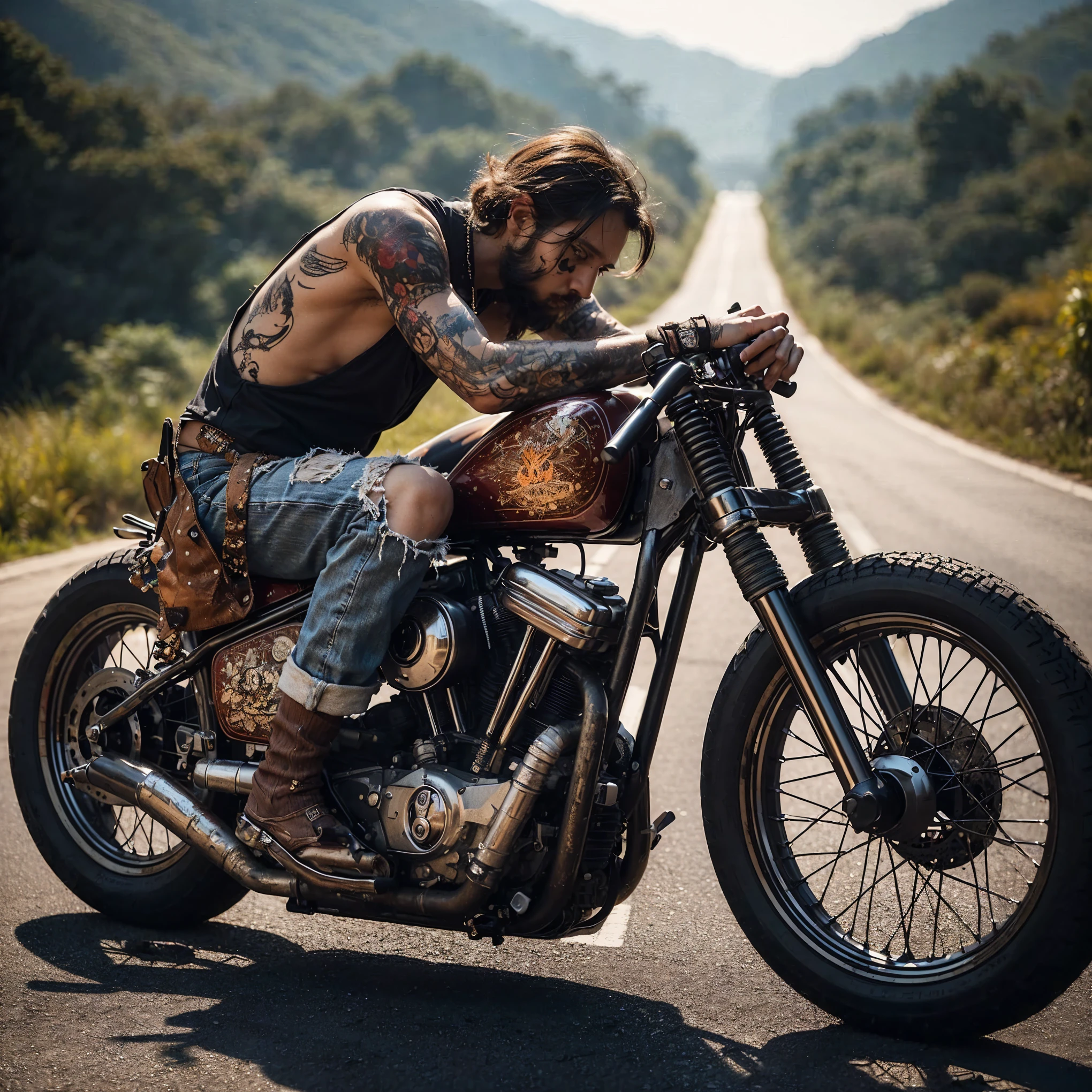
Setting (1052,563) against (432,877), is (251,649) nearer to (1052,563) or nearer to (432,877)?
(432,877)

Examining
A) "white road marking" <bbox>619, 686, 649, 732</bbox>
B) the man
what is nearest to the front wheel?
the man

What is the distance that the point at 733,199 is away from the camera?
138 metres

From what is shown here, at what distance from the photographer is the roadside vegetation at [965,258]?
15047 millimetres

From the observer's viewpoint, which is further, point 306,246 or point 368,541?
point 306,246

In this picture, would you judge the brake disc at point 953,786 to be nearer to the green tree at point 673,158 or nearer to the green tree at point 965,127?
the green tree at point 965,127

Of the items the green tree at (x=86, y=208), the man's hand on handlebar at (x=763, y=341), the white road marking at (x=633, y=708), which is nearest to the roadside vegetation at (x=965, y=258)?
the white road marking at (x=633, y=708)

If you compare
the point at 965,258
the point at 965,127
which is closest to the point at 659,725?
the point at 965,258

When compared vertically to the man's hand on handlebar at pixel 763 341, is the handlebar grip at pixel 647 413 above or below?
below

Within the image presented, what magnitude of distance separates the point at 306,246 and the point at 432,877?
61.5 inches

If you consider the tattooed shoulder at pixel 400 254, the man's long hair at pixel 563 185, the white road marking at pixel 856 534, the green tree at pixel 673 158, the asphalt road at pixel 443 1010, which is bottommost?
the asphalt road at pixel 443 1010

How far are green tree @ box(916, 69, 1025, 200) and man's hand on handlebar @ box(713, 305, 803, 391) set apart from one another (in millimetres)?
58560

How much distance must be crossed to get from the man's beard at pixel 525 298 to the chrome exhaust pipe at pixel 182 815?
1488 mm

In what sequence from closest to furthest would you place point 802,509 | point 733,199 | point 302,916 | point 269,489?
point 802,509 < point 269,489 < point 302,916 < point 733,199

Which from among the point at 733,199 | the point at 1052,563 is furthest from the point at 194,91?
the point at 1052,563
